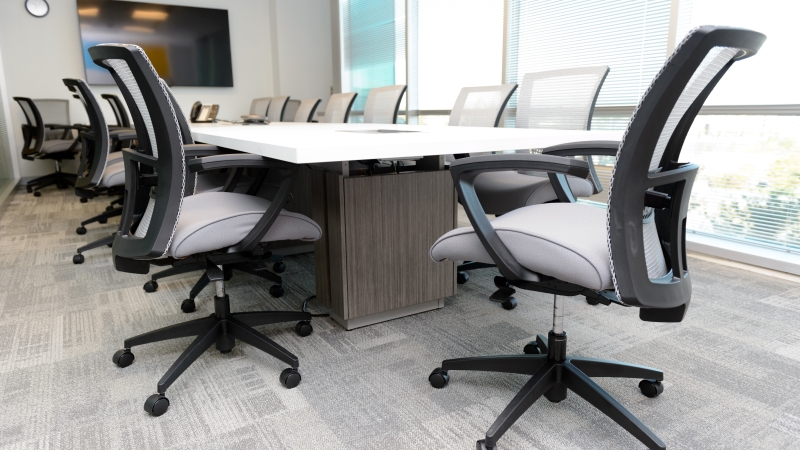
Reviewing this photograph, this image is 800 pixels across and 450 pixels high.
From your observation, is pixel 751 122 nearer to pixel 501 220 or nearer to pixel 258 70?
pixel 501 220

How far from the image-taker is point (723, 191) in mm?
3146

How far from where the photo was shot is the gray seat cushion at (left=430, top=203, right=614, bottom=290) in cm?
112

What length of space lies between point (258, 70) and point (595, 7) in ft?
16.9

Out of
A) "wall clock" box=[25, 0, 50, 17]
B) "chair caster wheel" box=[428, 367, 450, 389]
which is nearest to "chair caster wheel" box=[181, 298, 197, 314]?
"chair caster wheel" box=[428, 367, 450, 389]

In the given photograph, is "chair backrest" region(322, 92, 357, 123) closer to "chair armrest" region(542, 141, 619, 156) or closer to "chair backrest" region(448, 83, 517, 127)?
"chair backrest" region(448, 83, 517, 127)

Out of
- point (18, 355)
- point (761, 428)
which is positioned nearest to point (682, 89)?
point (761, 428)

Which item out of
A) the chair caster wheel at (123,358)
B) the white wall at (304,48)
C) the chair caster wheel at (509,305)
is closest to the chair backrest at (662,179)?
the chair caster wheel at (509,305)

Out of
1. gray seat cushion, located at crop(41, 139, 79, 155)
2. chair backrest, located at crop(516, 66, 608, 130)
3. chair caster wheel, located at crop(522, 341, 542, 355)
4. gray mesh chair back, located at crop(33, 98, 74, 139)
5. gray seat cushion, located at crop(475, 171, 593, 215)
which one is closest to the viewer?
chair caster wheel, located at crop(522, 341, 542, 355)

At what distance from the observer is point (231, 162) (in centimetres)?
149

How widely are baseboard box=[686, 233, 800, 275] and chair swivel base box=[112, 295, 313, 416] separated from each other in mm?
2565

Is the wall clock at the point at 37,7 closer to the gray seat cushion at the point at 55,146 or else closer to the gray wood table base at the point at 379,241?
the gray seat cushion at the point at 55,146

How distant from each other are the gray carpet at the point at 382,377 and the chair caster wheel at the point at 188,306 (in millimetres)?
30

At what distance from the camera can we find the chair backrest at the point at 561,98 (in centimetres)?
248

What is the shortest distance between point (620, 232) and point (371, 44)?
6.33 meters
